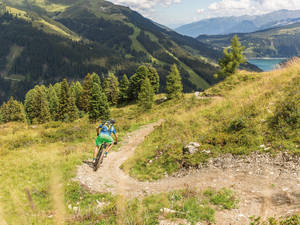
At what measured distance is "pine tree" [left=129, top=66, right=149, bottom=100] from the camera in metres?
67.4

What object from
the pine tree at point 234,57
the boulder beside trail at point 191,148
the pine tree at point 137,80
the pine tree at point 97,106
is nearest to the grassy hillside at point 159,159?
the boulder beside trail at point 191,148

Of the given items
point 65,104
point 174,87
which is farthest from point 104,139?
point 65,104

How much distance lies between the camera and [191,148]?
11.9 metres

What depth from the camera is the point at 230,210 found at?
684 centimetres

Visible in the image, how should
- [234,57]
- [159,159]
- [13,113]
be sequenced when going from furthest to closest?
[13,113], [234,57], [159,159]

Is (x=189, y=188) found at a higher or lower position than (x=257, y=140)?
lower

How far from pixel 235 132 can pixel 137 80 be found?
192 feet

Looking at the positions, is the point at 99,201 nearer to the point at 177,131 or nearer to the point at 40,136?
the point at 177,131

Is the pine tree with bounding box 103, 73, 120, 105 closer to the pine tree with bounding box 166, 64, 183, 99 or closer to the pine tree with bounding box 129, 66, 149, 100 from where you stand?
the pine tree with bounding box 129, 66, 149, 100

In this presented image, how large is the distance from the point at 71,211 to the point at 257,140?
32.7ft

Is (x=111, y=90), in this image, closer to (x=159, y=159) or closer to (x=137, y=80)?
(x=137, y=80)

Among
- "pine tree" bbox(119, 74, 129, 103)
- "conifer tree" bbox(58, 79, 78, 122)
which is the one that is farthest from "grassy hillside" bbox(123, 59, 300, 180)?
"pine tree" bbox(119, 74, 129, 103)

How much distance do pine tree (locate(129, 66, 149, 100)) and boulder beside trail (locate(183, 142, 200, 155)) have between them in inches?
2230

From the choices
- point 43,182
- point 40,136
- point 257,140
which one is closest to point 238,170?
point 257,140
